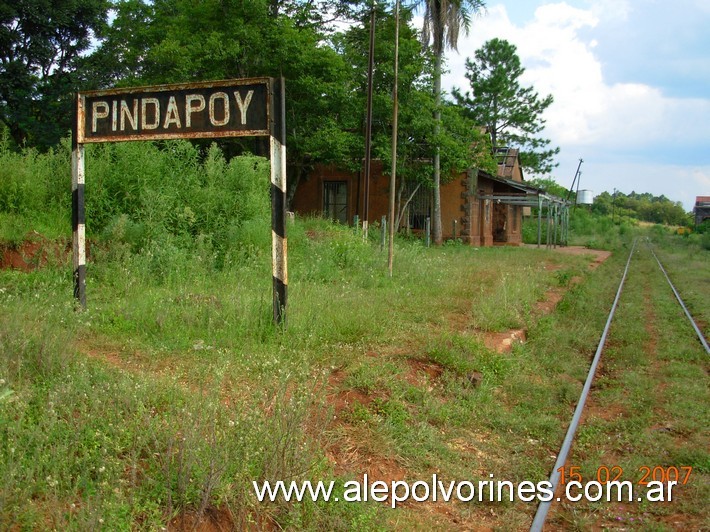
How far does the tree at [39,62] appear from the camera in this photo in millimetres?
23688

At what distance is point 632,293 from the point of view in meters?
15.2

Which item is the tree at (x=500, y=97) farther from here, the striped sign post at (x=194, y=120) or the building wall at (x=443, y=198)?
the striped sign post at (x=194, y=120)

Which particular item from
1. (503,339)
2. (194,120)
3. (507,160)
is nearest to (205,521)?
(194,120)

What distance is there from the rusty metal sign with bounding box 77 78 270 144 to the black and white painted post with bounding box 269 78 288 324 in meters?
0.10

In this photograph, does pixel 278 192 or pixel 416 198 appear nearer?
pixel 278 192

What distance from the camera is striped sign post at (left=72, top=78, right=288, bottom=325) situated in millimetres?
6848

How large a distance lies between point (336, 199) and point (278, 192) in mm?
Result: 23920

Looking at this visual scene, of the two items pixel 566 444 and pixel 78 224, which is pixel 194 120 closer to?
pixel 78 224

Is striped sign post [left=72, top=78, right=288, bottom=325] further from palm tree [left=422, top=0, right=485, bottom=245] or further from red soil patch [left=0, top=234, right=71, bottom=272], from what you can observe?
palm tree [left=422, top=0, right=485, bottom=245]

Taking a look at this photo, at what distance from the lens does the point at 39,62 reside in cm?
2500

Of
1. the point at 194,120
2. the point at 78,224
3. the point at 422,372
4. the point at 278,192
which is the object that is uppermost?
the point at 194,120

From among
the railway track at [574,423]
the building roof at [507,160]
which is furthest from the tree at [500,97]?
the railway track at [574,423]

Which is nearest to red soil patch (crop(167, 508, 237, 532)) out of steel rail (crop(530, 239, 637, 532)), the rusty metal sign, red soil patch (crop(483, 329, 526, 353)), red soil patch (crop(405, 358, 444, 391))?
steel rail (crop(530, 239, 637, 532))

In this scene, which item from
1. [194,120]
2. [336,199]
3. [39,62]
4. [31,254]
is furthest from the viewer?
[336,199]
